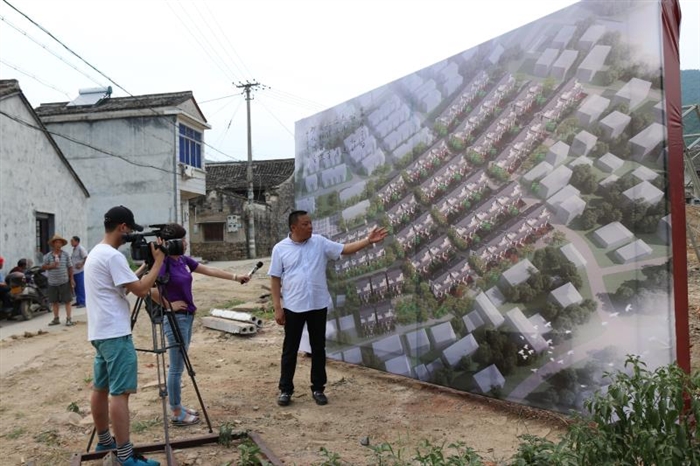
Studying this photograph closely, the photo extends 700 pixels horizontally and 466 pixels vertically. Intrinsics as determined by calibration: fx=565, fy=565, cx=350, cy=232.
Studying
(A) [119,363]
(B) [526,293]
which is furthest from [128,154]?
(B) [526,293]

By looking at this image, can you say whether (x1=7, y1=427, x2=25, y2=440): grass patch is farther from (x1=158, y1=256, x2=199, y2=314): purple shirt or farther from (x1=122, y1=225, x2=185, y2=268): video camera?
(x1=122, y1=225, x2=185, y2=268): video camera

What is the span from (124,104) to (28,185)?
1067cm

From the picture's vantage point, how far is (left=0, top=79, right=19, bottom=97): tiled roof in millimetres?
13068

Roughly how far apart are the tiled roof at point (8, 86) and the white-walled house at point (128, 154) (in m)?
8.96

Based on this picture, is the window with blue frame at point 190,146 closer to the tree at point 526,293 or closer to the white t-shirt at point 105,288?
the white t-shirt at point 105,288

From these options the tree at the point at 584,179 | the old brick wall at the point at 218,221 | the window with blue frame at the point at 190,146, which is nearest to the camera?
the tree at the point at 584,179

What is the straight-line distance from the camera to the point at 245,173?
36250 mm

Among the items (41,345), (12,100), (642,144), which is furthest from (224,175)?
(642,144)

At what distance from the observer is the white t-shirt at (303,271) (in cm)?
468

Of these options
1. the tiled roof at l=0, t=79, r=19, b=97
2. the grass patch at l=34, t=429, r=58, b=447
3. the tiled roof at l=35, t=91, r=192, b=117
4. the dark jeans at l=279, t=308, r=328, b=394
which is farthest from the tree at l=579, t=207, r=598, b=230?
the tiled roof at l=35, t=91, r=192, b=117

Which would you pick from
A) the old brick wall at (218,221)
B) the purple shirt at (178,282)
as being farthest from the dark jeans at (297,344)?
the old brick wall at (218,221)

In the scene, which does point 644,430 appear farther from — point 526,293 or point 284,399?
point 284,399

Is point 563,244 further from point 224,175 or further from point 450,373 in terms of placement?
point 224,175

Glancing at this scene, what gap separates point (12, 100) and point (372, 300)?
1206 cm
